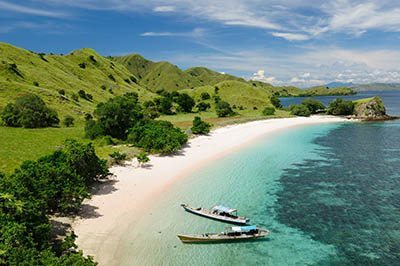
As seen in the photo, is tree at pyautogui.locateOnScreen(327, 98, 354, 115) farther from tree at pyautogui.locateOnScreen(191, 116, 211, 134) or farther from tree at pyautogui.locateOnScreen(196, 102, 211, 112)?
tree at pyautogui.locateOnScreen(191, 116, 211, 134)

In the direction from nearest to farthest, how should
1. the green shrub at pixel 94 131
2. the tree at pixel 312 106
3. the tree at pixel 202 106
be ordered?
the green shrub at pixel 94 131 < the tree at pixel 202 106 < the tree at pixel 312 106

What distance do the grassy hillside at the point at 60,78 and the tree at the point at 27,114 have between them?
9.93 meters

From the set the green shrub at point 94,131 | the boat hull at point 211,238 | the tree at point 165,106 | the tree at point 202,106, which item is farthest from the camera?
the tree at point 202,106

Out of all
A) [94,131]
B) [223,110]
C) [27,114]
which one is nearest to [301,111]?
[223,110]

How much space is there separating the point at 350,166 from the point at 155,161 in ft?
121

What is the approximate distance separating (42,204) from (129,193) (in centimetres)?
1310

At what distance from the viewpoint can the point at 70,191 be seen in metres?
30.9

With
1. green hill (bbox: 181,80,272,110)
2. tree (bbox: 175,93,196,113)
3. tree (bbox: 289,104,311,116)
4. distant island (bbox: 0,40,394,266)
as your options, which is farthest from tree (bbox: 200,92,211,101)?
tree (bbox: 289,104,311,116)

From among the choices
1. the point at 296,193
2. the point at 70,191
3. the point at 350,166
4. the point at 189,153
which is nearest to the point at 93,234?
the point at 70,191

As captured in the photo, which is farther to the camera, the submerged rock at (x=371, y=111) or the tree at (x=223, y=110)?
the submerged rock at (x=371, y=111)

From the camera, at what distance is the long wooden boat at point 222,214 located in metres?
31.8

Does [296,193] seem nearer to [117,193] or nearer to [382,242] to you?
[382,242]

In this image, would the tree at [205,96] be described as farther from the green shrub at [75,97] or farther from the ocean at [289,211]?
the ocean at [289,211]

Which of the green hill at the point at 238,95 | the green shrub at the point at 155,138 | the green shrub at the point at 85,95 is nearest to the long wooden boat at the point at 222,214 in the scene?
the green shrub at the point at 155,138
